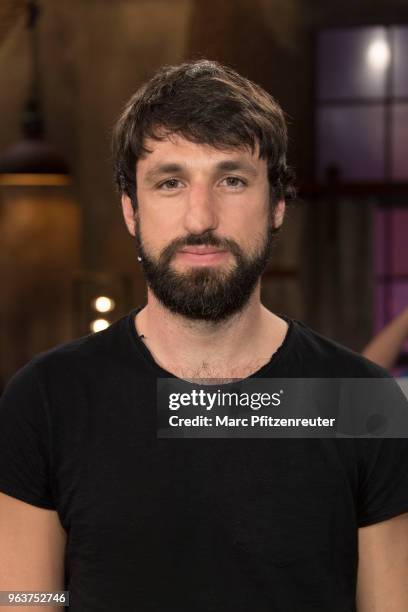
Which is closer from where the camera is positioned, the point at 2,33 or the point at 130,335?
the point at 130,335

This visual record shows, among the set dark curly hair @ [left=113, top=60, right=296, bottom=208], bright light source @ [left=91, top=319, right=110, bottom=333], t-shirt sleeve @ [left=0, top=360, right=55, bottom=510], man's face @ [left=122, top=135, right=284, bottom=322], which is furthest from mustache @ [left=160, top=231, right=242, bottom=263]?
bright light source @ [left=91, top=319, right=110, bottom=333]

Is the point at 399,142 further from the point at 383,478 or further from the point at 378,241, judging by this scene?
the point at 383,478

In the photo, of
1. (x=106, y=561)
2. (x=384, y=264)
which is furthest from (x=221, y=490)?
(x=384, y=264)

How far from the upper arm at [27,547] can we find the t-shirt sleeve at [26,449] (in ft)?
0.06

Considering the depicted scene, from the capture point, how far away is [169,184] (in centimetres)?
144

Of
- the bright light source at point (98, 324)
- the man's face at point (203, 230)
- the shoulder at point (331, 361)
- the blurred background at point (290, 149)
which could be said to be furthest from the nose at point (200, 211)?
the blurred background at point (290, 149)

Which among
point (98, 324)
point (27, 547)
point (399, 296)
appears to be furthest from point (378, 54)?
point (27, 547)

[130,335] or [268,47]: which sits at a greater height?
[268,47]

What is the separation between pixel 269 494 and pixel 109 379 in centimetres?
29

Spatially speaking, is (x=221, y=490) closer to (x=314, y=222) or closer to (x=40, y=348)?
(x=314, y=222)

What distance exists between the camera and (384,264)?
5871mm

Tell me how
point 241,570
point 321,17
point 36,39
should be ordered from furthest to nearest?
point 36,39 < point 321,17 < point 241,570

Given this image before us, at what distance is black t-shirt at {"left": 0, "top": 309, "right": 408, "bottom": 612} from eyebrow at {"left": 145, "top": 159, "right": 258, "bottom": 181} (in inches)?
13.3

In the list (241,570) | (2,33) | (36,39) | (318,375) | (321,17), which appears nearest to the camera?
(241,570)
